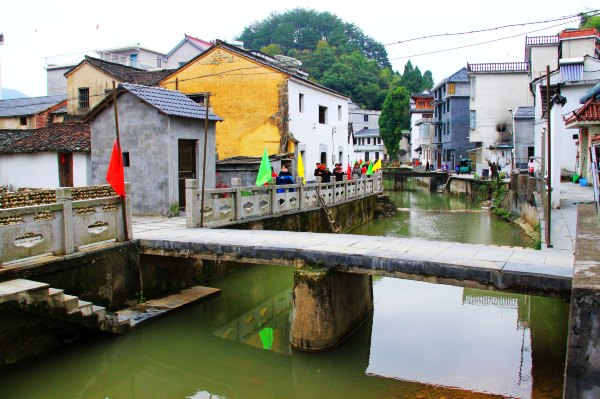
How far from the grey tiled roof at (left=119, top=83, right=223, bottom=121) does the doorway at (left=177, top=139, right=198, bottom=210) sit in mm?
933

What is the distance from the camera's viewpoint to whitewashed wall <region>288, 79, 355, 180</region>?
25438 millimetres

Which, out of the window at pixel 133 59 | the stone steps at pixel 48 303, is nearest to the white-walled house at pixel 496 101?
the window at pixel 133 59

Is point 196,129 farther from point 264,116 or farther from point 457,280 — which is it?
point 457,280

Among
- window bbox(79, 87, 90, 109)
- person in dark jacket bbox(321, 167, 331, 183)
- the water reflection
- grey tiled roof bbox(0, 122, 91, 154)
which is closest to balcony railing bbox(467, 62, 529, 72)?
the water reflection

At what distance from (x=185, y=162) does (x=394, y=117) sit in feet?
167

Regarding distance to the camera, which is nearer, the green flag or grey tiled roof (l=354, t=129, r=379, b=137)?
the green flag

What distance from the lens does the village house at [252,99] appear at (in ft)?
81.0

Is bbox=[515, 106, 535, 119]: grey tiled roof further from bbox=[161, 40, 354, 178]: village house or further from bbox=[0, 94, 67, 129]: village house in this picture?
bbox=[0, 94, 67, 129]: village house

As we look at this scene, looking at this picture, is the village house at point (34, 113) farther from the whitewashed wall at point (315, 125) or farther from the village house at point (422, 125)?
the village house at point (422, 125)

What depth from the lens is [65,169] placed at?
20.8 meters

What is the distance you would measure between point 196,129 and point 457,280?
10.9 metres

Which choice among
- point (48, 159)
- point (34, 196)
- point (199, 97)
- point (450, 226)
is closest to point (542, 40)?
point (450, 226)

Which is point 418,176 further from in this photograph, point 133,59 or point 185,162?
point 185,162

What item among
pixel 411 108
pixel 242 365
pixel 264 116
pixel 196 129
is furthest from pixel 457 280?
pixel 411 108
